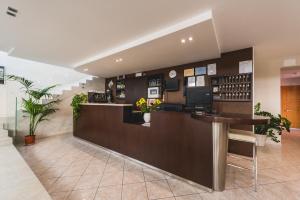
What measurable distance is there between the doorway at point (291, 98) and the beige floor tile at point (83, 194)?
318 inches

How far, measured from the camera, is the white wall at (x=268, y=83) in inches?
165

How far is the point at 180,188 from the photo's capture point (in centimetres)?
198

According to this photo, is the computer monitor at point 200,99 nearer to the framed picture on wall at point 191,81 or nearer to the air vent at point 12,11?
the framed picture on wall at point 191,81

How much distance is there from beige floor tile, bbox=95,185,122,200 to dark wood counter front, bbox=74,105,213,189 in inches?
31.2

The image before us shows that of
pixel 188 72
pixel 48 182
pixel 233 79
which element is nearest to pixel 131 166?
pixel 48 182

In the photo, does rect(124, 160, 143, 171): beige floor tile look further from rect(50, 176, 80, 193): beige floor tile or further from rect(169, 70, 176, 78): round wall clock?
rect(169, 70, 176, 78): round wall clock

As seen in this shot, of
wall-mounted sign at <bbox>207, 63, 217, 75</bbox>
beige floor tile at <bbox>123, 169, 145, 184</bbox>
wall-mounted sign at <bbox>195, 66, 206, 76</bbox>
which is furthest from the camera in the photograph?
wall-mounted sign at <bbox>195, 66, 206, 76</bbox>

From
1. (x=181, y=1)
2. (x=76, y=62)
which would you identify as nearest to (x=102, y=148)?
(x=76, y=62)

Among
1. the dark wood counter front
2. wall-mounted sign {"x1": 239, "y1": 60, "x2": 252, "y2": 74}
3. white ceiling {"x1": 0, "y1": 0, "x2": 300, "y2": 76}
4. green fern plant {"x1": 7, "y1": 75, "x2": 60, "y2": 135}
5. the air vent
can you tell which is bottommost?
the dark wood counter front

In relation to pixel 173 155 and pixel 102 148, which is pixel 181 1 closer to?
pixel 173 155

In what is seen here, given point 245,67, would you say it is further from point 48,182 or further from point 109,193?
point 48,182

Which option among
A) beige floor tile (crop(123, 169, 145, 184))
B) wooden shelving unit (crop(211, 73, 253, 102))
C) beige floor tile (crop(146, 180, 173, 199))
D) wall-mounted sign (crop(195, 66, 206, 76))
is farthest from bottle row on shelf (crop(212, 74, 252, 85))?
beige floor tile (crop(123, 169, 145, 184))

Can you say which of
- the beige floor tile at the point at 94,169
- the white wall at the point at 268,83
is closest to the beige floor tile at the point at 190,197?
the beige floor tile at the point at 94,169

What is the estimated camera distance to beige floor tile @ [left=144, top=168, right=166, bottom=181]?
88.8 inches
